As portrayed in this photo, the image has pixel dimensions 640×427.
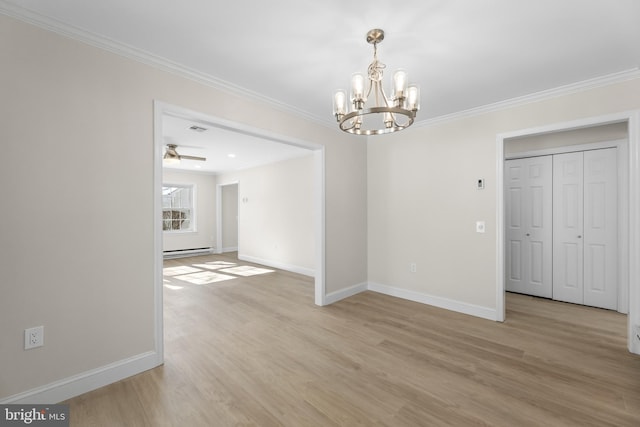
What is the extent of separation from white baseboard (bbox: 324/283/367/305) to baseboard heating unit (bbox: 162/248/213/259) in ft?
18.2

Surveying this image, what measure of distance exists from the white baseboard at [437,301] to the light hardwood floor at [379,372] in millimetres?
118

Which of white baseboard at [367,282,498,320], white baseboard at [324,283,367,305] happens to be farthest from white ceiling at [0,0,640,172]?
white baseboard at [324,283,367,305]

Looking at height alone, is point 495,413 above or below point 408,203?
below

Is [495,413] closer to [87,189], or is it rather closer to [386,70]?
[386,70]

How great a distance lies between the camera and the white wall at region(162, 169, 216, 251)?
25.1ft

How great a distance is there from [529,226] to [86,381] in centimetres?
538

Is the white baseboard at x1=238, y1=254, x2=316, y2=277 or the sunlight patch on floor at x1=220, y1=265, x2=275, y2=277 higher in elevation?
the white baseboard at x1=238, y1=254, x2=316, y2=277

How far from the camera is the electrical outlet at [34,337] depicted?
5.74ft

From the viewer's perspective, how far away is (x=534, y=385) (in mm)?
2021

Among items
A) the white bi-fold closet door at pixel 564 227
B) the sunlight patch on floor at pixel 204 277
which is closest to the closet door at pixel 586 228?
the white bi-fold closet door at pixel 564 227

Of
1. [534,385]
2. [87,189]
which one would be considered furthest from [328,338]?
[87,189]

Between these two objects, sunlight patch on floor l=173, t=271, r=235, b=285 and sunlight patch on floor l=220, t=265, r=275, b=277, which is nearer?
sunlight patch on floor l=173, t=271, r=235, b=285

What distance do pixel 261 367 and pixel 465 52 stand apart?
9.96 ft

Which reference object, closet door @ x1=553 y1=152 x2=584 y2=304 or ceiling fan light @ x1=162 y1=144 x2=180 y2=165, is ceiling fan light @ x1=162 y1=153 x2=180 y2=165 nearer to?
Answer: ceiling fan light @ x1=162 y1=144 x2=180 y2=165
